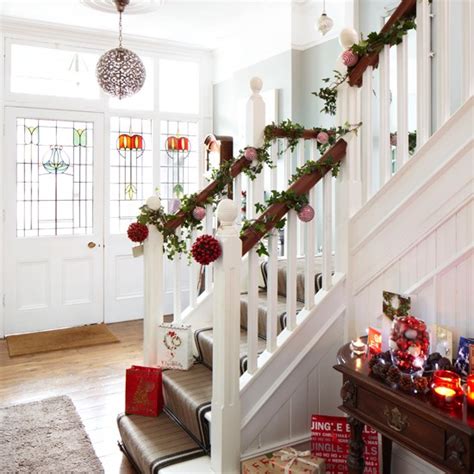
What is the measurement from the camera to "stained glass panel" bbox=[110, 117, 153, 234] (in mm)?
5586

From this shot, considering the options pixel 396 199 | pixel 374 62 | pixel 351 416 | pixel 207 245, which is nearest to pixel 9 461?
pixel 207 245

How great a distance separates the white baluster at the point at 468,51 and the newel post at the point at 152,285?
169 centimetres

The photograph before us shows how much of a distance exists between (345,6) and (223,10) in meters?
1.20

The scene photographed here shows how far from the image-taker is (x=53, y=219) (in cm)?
528

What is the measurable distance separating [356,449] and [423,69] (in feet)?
4.99

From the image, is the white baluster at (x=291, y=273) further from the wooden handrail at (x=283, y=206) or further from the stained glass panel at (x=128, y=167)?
the stained glass panel at (x=128, y=167)

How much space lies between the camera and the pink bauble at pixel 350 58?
2.24m

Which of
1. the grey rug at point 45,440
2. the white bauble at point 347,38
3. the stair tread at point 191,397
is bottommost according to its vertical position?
the grey rug at point 45,440

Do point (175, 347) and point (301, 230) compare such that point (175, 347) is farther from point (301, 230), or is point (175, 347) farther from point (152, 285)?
point (301, 230)

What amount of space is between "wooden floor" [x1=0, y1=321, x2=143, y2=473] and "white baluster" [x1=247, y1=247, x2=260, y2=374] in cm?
95

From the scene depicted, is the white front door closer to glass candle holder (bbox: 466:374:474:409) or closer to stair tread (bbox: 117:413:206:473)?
stair tread (bbox: 117:413:206:473)

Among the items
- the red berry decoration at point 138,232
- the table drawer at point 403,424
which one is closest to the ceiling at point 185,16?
the red berry decoration at point 138,232

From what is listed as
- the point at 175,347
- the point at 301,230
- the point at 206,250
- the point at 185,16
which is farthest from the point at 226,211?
the point at 185,16

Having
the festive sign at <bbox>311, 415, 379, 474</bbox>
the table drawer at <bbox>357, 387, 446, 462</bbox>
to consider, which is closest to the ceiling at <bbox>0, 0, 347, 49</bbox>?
the festive sign at <bbox>311, 415, 379, 474</bbox>
